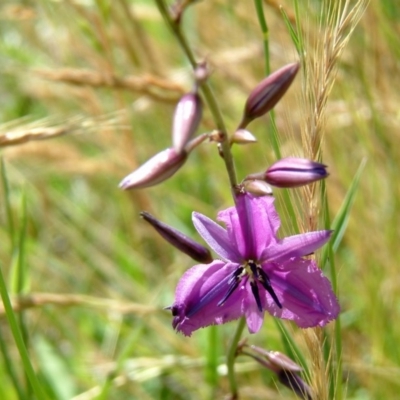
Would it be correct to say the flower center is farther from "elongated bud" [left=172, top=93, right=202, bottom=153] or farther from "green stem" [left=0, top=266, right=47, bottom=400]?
"green stem" [left=0, top=266, right=47, bottom=400]

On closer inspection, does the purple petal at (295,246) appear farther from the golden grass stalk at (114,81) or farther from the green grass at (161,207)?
the golden grass stalk at (114,81)

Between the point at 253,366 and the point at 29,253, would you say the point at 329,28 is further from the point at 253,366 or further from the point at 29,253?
the point at 29,253

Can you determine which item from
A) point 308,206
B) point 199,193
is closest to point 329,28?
point 308,206

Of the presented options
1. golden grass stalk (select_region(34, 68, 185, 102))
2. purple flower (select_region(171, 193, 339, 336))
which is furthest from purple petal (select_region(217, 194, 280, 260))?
golden grass stalk (select_region(34, 68, 185, 102))

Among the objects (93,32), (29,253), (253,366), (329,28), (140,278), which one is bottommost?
(253,366)

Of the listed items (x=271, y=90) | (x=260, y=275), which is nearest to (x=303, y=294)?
(x=260, y=275)

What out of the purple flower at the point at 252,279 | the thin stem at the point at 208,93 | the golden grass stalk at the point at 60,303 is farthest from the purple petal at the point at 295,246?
the golden grass stalk at the point at 60,303
